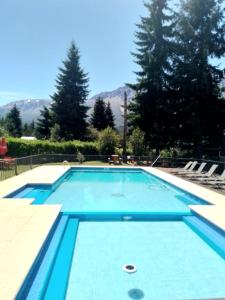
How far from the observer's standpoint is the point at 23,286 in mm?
3766

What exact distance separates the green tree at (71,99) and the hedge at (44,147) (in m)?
9.03

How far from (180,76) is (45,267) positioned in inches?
862

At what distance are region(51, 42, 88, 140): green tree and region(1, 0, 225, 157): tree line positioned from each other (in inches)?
386

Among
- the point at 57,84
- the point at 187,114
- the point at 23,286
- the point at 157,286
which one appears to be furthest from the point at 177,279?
the point at 57,84

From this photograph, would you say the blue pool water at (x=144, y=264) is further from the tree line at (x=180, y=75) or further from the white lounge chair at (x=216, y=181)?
the tree line at (x=180, y=75)

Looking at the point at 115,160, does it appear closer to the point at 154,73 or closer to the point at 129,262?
the point at 154,73

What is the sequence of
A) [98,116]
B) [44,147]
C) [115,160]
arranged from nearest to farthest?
[115,160] → [44,147] → [98,116]

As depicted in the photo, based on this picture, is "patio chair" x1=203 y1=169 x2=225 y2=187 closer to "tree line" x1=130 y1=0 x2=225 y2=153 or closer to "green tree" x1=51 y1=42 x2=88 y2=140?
"tree line" x1=130 y1=0 x2=225 y2=153

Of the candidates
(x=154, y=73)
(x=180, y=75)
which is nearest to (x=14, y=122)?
(x=154, y=73)

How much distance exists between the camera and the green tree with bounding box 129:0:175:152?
2538 centimetres

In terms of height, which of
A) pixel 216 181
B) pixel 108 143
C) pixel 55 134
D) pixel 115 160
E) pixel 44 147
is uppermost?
pixel 55 134

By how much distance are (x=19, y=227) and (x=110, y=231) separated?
1.98m

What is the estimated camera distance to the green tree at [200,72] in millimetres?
23031

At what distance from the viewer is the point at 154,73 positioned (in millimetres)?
25719
